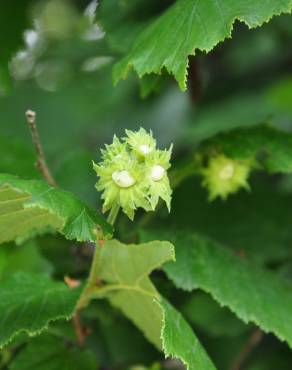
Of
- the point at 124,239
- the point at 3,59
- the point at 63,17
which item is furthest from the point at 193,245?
the point at 63,17

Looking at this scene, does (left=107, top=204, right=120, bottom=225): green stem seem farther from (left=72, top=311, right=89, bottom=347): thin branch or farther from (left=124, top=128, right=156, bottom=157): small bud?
(left=72, top=311, right=89, bottom=347): thin branch

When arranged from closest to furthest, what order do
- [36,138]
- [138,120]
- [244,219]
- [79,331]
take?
[36,138] → [79,331] → [244,219] → [138,120]

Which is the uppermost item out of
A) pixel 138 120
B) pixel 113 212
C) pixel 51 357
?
pixel 113 212

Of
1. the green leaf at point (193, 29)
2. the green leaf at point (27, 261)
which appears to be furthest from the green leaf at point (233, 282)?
the green leaf at point (27, 261)

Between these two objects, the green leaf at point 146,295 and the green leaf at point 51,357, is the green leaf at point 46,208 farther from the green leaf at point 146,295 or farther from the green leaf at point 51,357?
the green leaf at point 51,357

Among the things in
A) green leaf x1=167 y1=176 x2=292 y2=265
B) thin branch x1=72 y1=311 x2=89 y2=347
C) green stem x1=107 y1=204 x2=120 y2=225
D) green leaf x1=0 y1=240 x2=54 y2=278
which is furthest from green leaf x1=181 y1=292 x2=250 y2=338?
green stem x1=107 y1=204 x2=120 y2=225

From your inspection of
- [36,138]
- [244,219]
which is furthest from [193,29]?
[244,219]

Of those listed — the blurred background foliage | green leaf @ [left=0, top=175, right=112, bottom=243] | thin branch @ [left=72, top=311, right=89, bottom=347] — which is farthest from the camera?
the blurred background foliage

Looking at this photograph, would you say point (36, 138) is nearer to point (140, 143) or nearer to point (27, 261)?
point (140, 143)
